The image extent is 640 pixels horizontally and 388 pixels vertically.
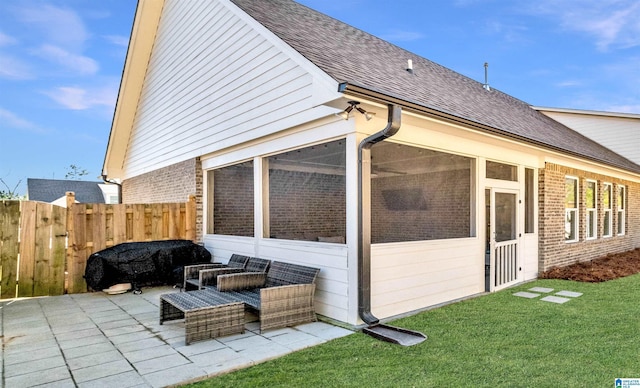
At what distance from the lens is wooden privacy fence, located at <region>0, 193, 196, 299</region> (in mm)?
6363

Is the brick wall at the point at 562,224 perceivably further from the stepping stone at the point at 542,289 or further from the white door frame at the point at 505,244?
the stepping stone at the point at 542,289

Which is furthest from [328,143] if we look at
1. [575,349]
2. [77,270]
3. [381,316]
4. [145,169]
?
[145,169]

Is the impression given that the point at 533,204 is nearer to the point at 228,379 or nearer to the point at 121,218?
the point at 228,379

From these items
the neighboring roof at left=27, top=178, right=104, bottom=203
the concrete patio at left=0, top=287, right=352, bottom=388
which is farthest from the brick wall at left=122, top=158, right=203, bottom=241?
the neighboring roof at left=27, top=178, right=104, bottom=203

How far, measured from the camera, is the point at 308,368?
3414 mm

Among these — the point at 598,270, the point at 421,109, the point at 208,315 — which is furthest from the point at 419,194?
the point at 208,315

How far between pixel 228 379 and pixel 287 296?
156 cm

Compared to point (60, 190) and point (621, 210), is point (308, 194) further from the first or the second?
point (60, 190)

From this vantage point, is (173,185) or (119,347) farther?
(173,185)

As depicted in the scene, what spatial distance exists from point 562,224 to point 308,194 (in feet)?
20.3

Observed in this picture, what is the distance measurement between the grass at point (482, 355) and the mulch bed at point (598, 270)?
8.79 feet

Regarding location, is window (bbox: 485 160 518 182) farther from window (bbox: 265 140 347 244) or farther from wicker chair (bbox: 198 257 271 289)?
wicker chair (bbox: 198 257 271 289)

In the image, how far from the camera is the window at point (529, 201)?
313 inches

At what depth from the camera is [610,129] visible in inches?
560
